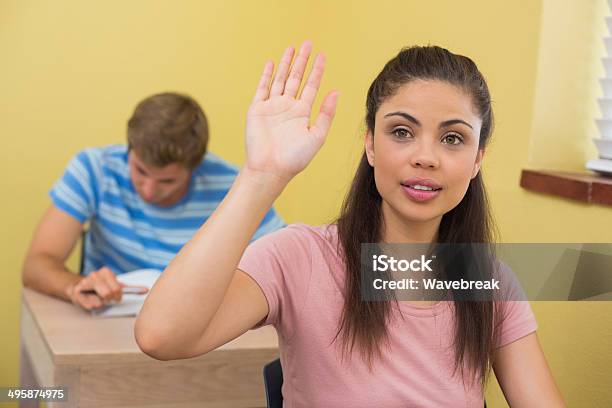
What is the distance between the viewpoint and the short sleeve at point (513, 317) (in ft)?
5.13

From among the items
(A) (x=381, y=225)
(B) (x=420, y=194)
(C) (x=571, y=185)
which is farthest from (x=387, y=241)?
(C) (x=571, y=185)

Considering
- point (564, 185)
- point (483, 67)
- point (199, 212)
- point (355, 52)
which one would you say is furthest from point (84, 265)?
point (564, 185)

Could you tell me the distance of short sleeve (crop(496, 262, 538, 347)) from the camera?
1.56 m

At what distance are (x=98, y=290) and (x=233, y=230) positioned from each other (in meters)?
1.17

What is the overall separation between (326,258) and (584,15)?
1054 mm

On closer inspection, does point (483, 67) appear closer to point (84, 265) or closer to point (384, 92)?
point (384, 92)

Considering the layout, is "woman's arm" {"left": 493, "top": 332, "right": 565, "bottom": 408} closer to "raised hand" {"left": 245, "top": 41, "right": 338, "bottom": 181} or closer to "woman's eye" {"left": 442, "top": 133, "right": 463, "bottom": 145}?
"woman's eye" {"left": 442, "top": 133, "right": 463, "bottom": 145}

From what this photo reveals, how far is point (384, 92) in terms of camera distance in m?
1.53

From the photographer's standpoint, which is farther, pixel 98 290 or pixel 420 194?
pixel 98 290

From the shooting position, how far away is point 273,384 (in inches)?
63.2

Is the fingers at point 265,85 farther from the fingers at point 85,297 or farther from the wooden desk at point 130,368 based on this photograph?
the fingers at point 85,297

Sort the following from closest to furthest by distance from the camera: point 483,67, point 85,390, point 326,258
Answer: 1. point 326,258
2. point 85,390
3. point 483,67

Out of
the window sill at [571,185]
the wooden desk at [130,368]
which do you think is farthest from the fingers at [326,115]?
the wooden desk at [130,368]

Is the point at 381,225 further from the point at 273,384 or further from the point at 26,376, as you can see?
the point at 26,376
